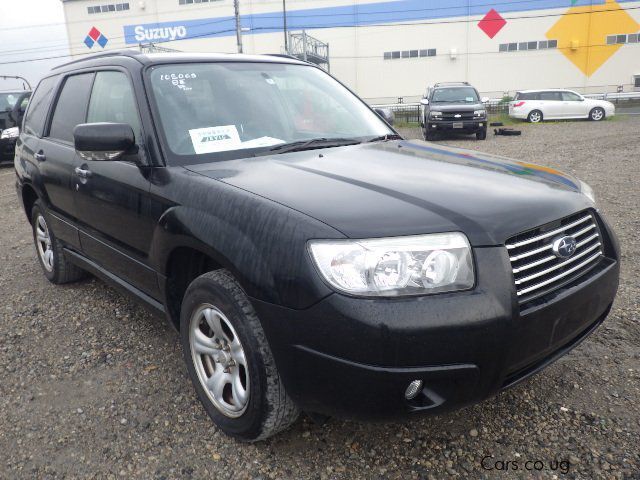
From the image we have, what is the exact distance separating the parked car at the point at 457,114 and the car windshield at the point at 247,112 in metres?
13.8

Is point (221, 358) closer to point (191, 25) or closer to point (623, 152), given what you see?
point (623, 152)

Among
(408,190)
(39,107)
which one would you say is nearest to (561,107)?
(39,107)

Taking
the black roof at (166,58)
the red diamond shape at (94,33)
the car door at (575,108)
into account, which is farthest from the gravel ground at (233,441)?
the red diamond shape at (94,33)

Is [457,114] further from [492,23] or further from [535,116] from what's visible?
[492,23]

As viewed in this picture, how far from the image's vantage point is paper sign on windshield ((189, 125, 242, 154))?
2.68 meters

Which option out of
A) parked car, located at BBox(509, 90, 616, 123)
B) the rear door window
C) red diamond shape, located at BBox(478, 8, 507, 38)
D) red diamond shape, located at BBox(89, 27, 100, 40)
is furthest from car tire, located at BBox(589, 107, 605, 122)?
red diamond shape, located at BBox(89, 27, 100, 40)

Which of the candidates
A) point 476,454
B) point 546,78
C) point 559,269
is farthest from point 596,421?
point 546,78

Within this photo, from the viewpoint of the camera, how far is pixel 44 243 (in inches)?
178

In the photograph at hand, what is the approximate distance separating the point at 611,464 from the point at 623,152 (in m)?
11.3

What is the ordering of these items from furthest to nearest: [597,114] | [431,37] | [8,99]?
[431,37] < [597,114] < [8,99]

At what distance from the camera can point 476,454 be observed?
225 cm

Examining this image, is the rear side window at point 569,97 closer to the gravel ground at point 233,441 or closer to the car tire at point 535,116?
the car tire at point 535,116

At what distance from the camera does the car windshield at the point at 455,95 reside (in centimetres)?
1722

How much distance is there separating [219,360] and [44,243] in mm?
2931
